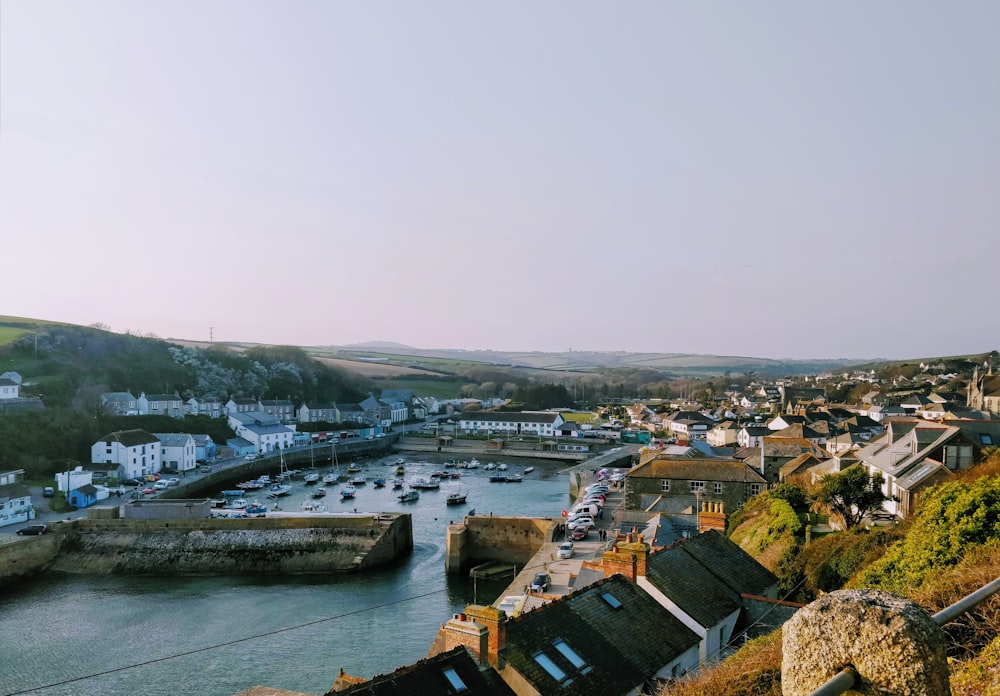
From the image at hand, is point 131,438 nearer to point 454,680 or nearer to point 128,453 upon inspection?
point 128,453

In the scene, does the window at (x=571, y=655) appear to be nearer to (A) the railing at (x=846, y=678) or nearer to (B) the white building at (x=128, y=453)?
(A) the railing at (x=846, y=678)

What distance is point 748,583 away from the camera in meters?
15.1

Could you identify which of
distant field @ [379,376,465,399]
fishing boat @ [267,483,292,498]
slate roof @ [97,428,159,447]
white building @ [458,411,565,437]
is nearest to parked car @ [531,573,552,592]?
fishing boat @ [267,483,292,498]

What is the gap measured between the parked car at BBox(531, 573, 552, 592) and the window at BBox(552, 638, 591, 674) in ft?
32.9

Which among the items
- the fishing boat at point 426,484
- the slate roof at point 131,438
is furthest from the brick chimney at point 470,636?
the slate roof at point 131,438

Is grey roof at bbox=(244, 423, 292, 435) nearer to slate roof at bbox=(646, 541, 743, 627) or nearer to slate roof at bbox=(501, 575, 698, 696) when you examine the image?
slate roof at bbox=(646, 541, 743, 627)

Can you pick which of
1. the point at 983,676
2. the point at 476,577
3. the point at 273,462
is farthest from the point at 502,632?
the point at 273,462

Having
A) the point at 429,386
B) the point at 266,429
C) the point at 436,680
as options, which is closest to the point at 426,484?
the point at 266,429

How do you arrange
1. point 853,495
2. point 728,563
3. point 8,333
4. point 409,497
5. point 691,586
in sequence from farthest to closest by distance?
point 8,333
point 409,497
point 853,495
point 728,563
point 691,586

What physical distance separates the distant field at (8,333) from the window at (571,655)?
96.7 m

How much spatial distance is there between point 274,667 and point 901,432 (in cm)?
2469

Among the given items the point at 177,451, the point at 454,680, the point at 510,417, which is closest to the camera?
the point at 454,680

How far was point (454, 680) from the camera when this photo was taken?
895 cm

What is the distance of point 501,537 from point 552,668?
24003mm
